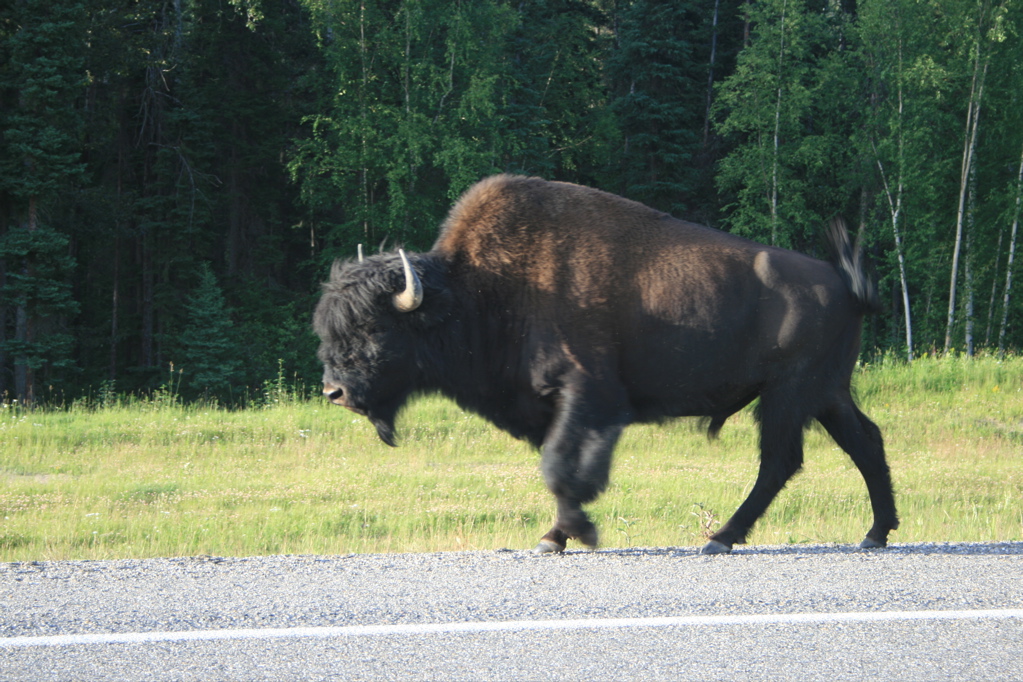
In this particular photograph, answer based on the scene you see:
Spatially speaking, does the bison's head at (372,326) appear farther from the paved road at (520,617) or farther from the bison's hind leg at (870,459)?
the bison's hind leg at (870,459)

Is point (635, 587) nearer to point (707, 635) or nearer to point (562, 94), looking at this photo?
point (707, 635)

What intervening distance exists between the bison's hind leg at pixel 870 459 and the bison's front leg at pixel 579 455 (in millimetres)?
1228

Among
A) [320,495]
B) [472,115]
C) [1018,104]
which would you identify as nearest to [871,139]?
[1018,104]

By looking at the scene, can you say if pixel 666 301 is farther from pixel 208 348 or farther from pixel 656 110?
pixel 656 110

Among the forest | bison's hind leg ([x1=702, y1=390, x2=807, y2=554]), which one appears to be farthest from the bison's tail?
the forest

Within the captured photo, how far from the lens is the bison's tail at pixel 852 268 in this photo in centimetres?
562

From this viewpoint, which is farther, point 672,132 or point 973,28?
point 672,132

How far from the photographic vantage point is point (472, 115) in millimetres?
28906

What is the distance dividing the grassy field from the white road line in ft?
7.97

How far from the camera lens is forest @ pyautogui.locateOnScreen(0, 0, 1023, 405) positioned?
28.0m

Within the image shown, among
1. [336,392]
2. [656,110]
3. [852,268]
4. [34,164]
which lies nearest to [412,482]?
[336,392]

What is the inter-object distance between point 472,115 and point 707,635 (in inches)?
1026

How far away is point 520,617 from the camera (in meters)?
4.18

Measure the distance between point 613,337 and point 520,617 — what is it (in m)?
1.88
